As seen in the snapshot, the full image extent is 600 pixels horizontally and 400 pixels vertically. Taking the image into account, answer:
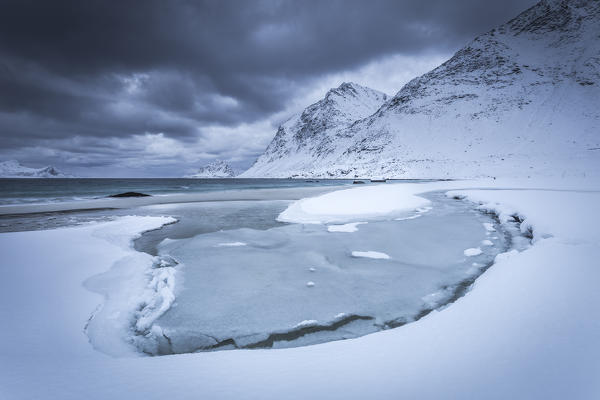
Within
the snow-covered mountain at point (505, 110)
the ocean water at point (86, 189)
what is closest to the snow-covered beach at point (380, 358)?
the ocean water at point (86, 189)

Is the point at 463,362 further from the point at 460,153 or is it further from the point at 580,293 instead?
the point at 460,153

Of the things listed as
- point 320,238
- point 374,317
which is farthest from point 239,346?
point 320,238

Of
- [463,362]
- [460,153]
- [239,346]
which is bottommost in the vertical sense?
[239,346]

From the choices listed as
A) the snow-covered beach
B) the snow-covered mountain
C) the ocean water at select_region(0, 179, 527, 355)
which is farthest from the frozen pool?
the snow-covered mountain

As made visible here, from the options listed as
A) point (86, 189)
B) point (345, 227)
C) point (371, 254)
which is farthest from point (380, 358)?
point (86, 189)

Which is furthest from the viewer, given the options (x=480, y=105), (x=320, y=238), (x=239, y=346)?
(x=480, y=105)

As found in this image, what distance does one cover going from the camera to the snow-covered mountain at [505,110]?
2985 inches

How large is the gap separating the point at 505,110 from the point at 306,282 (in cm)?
12816

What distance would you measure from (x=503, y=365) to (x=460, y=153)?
109m

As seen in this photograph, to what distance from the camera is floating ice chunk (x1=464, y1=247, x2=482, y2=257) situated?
20.9 ft

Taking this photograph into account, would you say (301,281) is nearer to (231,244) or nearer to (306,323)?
(306,323)

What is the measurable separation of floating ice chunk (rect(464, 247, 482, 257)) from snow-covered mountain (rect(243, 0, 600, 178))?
67.1 m

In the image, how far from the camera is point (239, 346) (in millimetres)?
3188

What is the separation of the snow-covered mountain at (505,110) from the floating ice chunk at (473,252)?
67.1 metres
